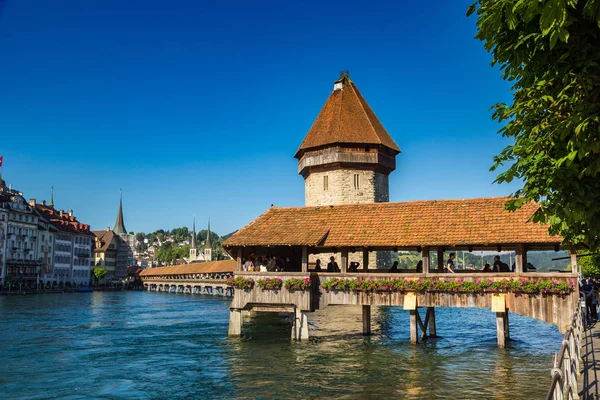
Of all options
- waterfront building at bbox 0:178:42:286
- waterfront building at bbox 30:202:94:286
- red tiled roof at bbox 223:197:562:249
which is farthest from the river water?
waterfront building at bbox 30:202:94:286

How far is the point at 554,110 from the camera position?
794 centimetres

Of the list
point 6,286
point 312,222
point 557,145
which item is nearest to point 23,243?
Result: point 6,286

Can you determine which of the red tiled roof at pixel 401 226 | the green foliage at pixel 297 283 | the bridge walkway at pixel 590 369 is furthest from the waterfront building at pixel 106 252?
the bridge walkway at pixel 590 369

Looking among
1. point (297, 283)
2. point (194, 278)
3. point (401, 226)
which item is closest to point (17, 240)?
point (194, 278)

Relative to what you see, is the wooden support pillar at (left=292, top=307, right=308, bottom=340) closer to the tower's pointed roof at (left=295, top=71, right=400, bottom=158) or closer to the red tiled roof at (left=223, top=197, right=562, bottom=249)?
the red tiled roof at (left=223, top=197, right=562, bottom=249)

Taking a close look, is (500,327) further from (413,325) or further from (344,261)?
(344,261)

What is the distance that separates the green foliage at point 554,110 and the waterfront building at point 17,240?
268 feet

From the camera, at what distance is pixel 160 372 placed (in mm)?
17219

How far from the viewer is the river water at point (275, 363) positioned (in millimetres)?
14312

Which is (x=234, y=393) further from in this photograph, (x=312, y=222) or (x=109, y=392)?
(x=312, y=222)

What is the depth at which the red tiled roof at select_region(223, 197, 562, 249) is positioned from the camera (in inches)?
738

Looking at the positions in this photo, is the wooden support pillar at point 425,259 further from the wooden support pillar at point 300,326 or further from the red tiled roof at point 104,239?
the red tiled roof at point 104,239

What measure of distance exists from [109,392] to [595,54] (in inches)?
527

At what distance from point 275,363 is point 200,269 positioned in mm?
67308
